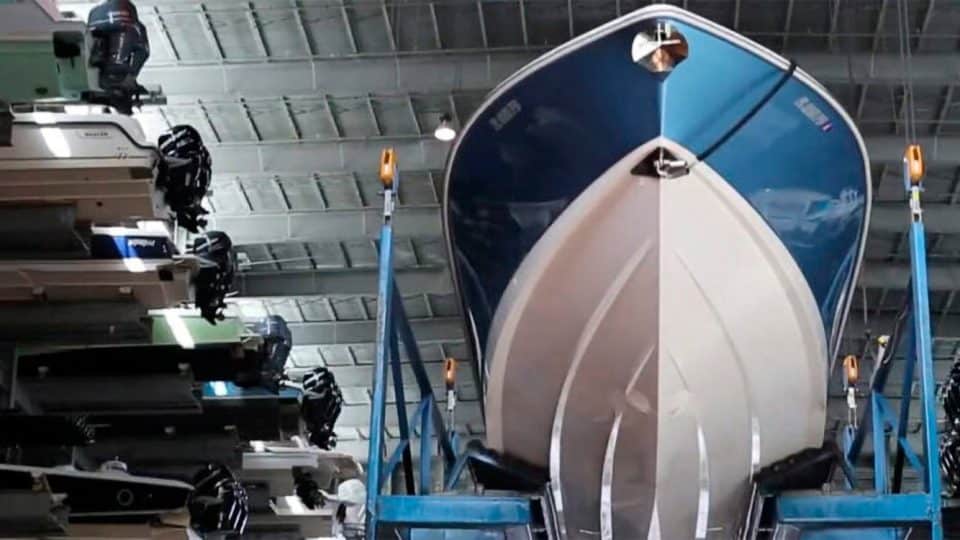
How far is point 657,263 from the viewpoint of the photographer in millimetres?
4707

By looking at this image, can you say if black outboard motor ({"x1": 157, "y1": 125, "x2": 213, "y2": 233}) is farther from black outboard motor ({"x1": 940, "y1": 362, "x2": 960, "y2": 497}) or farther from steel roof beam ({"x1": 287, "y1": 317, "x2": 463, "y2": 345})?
steel roof beam ({"x1": 287, "y1": 317, "x2": 463, "y2": 345})

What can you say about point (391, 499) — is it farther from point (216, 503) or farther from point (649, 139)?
point (216, 503)

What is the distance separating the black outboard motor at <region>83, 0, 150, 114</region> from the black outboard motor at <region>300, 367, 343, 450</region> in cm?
325

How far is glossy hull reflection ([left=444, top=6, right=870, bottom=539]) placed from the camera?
4656 mm

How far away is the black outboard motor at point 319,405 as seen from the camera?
9.54 metres

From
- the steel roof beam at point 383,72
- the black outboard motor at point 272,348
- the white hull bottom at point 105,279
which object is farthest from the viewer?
the steel roof beam at point 383,72

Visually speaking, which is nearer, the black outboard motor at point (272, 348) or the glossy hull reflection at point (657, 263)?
the glossy hull reflection at point (657, 263)

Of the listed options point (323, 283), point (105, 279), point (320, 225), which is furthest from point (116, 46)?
point (323, 283)

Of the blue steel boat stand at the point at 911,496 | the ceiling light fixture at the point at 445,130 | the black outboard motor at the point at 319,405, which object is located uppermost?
the ceiling light fixture at the point at 445,130

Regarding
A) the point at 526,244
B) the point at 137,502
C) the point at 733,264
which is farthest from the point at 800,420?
the point at 137,502

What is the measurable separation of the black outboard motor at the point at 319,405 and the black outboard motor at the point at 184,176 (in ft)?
8.41

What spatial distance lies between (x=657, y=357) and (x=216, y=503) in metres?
4.55

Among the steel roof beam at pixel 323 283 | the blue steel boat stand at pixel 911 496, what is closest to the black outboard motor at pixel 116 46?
the blue steel boat stand at pixel 911 496

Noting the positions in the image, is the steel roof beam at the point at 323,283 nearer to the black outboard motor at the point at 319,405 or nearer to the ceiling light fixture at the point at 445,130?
the ceiling light fixture at the point at 445,130
